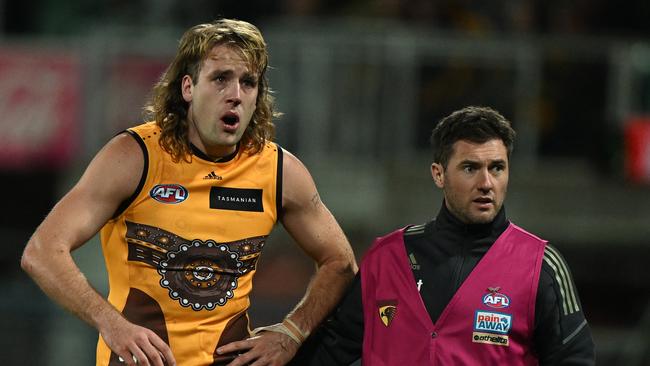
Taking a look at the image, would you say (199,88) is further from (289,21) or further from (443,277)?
(289,21)

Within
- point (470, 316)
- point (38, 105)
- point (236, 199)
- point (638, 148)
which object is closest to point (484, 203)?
point (470, 316)

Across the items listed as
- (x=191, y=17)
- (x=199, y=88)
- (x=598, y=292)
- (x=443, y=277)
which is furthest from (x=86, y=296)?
(x=598, y=292)

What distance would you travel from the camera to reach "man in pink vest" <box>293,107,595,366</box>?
392 cm

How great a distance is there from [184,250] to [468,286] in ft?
3.08

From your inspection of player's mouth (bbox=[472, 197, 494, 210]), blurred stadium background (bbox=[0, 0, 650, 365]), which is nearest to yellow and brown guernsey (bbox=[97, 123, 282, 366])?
player's mouth (bbox=[472, 197, 494, 210])

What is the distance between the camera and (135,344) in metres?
3.71

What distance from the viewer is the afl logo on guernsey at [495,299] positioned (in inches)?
155

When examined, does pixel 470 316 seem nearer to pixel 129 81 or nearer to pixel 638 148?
pixel 638 148

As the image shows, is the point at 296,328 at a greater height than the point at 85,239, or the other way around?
the point at 85,239

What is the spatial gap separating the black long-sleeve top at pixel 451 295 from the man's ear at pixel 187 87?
0.86 meters

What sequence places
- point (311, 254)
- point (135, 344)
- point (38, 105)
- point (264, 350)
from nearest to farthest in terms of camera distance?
point (135, 344) → point (264, 350) → point (311, 254) → point (38, 105)

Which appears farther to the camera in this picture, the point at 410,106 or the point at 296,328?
the point at 410,106

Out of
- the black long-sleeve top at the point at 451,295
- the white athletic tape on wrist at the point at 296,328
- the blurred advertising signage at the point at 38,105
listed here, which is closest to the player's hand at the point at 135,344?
the white athletic tape on wrist at the point at 296,328

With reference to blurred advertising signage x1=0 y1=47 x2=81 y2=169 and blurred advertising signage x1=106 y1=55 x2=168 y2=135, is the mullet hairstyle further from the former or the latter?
blurred advertising signage x1=0 y1=47 x2=81 y2=169
